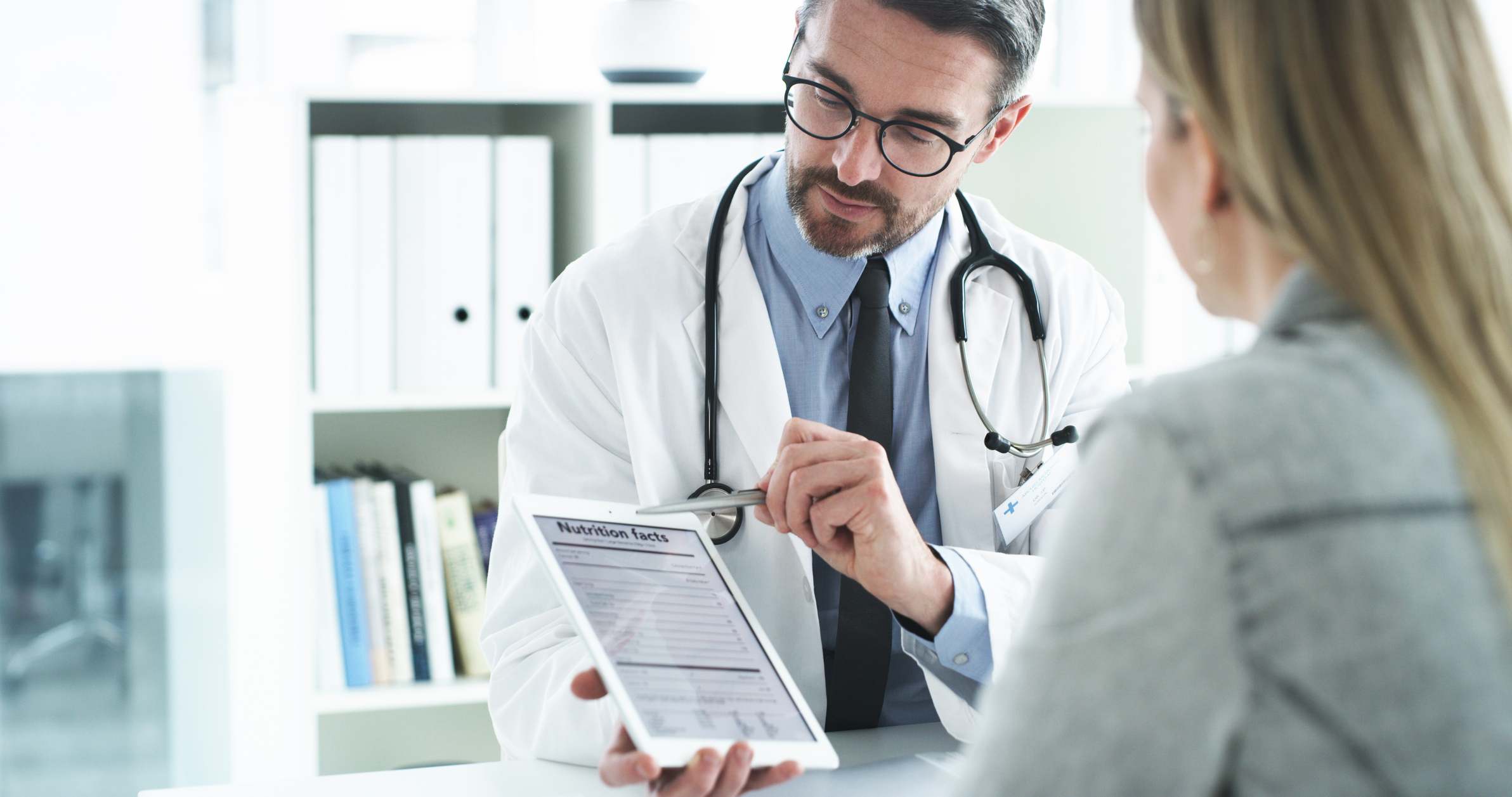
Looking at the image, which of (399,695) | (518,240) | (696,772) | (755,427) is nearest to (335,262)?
(518,240)

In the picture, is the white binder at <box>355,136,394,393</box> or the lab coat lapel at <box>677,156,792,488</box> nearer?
the lab coat lapel at <box>677,156,792,488</box>

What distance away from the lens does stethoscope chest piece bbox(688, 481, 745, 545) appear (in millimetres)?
1216

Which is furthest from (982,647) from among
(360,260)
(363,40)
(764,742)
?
(363,40)

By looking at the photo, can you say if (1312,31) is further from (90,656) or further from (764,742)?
(90,656)

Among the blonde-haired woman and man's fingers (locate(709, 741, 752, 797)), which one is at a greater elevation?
the blonde-haired woman

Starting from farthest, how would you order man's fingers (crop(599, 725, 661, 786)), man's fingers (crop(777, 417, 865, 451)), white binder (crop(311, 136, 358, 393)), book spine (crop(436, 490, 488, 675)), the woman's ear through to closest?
book spine (crop(436, 490, 488, 675))
white binder (crop(311, 136, 358, 393))
man's fingers (crop(777, 417, 865, 451))
man's fingers (crop(599, 725, 661, 786))
the woman's ear

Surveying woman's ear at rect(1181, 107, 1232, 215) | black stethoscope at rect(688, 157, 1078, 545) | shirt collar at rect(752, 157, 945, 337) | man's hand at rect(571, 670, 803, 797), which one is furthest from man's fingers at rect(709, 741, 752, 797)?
shirt collar at rect(752, 157, 945, 337)

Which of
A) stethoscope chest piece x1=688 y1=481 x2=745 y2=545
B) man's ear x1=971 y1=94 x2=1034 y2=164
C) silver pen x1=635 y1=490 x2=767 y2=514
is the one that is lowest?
stethoscope chest piece x1=688 y1=481 x2=745 y2=545

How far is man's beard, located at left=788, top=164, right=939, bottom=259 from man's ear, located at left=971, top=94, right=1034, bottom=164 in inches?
5.3

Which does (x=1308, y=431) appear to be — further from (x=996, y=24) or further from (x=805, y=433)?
(x=996, y=24)

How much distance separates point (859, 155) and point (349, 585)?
1.11 meters

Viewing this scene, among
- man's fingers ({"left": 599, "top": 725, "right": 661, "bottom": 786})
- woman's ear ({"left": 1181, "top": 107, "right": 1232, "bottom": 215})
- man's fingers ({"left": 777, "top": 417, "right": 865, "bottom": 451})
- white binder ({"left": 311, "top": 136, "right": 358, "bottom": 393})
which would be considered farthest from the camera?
white binder ({"left": 311, "top": 136, "right": 358, "bottom": 393})

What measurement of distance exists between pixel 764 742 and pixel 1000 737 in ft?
1.33

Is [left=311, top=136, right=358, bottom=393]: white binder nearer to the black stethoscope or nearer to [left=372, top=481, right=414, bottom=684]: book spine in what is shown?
[left=372, top=481, right=414, bottom=684]: book spine
